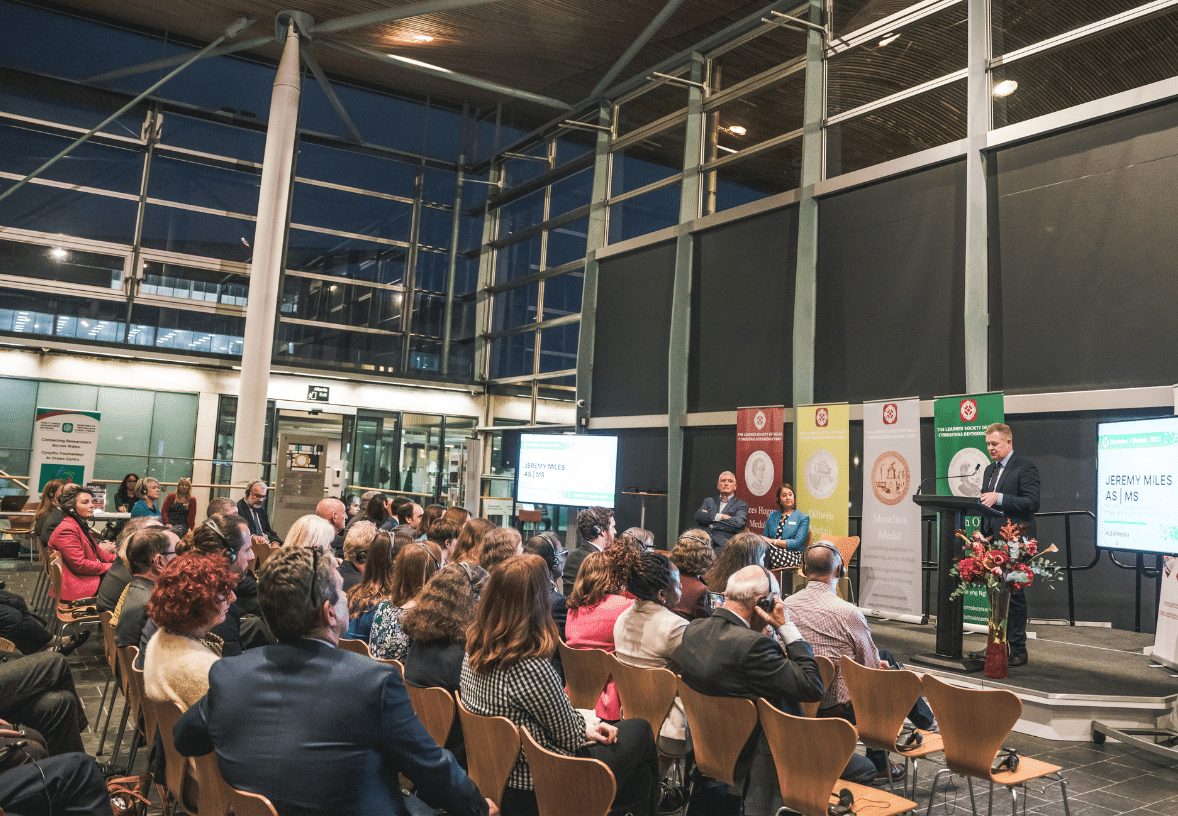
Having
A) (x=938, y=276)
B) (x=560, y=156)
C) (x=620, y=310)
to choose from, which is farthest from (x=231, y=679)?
(x=560, y=156)

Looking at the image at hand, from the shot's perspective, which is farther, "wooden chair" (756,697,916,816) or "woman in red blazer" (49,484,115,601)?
"woman in red blazer" (49,484,115,601)

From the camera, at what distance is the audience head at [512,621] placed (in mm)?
2594

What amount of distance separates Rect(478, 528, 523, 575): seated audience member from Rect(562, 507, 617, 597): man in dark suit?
1.08 m

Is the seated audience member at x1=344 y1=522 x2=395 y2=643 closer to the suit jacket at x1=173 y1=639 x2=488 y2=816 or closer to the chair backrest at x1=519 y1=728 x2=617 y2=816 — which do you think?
the chair backrest at x1=519 y1=728 x2=617 y2=816

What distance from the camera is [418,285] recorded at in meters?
16.4

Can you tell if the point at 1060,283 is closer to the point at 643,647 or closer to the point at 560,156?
the point at 643,647

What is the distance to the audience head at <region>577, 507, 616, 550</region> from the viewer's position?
5758mm

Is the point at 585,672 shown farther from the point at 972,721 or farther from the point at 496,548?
the point at 972,721

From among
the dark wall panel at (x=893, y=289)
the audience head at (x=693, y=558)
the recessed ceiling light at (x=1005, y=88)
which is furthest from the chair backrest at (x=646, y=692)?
the recessed ceiling light at (x=1005, y=88)

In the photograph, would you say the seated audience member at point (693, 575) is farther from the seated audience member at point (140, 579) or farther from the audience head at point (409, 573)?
the seated audience member at point (140, 579)

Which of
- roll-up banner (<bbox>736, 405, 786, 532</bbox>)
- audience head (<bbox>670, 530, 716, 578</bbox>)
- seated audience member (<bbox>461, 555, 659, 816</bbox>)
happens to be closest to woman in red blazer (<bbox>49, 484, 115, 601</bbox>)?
audience head (<bbox>670, 530, 716, 578</bbox>)

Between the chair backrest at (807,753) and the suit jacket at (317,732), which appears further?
the chair backrest at (807,753)

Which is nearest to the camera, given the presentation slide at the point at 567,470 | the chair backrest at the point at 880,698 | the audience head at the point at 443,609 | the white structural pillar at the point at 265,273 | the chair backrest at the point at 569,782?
the chair backrest at the point at 569,782

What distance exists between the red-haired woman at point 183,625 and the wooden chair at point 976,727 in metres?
2.54
